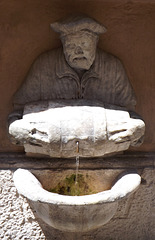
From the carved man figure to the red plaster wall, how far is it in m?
0.11

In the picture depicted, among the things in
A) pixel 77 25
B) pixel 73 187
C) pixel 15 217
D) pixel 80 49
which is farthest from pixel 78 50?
pixel 15 217

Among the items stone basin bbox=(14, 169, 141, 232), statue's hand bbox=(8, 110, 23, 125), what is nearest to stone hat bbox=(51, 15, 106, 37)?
statue's hand bbox=(8, 110, 23, 125)

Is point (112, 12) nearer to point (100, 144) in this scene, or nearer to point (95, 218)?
point (100, 144)

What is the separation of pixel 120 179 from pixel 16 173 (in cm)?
73

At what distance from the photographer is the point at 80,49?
113 inches

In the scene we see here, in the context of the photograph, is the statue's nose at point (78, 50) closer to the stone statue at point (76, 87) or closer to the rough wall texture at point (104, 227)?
the stone statue at point (76, 87)

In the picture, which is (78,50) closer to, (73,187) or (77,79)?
(77,79)

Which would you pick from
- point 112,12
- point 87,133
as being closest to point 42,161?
point 87,133

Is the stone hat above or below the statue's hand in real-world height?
above

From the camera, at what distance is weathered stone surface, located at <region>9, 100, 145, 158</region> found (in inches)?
105

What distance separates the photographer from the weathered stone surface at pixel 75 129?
2.66m

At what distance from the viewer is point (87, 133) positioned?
105 inches

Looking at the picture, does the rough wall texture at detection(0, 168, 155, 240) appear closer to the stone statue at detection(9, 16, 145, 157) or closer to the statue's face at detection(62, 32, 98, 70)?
the stone statue at detection(9, 16, 145, 157)

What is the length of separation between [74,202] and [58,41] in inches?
47.9
